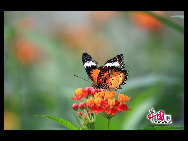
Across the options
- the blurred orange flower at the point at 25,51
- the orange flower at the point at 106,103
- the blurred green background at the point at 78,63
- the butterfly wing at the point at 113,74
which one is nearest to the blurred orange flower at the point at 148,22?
the blurred green background at the point at 78,63

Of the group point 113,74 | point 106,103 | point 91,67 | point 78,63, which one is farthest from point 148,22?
point 106,103

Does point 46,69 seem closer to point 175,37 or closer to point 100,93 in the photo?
point 175,37

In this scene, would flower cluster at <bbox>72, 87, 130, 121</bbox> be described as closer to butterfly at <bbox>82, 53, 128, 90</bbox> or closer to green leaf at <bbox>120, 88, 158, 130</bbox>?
butterfly at <bbox>82, 53, 128, 90</bbox>

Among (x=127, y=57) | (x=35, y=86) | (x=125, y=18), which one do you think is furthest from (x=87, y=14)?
(x=35, y=86)

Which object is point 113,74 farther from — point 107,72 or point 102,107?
point 102,107

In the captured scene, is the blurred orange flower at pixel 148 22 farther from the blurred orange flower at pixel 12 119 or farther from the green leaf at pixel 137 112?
the blurred orange flower at pixel 12 119

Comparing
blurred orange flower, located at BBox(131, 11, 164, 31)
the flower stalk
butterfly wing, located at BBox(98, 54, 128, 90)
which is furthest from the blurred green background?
the flower stalk
